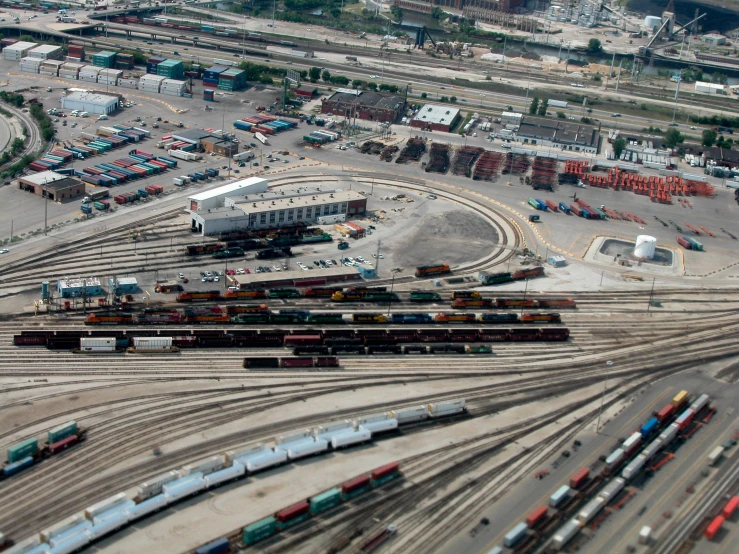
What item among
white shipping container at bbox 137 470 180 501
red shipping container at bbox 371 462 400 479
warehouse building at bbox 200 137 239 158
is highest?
warehouse building at bbox 200 137 239 158

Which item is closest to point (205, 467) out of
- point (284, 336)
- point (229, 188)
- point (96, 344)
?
point (96, 344)

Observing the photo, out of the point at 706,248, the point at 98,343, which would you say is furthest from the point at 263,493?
the point at 706,248

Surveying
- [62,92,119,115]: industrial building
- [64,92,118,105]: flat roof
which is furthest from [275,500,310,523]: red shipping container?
[64,92,118,105]: flat roof

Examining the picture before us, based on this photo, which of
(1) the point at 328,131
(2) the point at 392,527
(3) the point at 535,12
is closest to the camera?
(2) the point at 392,527

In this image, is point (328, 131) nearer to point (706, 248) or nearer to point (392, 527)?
point (706, 248)

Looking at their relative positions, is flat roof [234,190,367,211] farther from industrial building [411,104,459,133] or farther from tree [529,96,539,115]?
tree [529,96,539,115]
